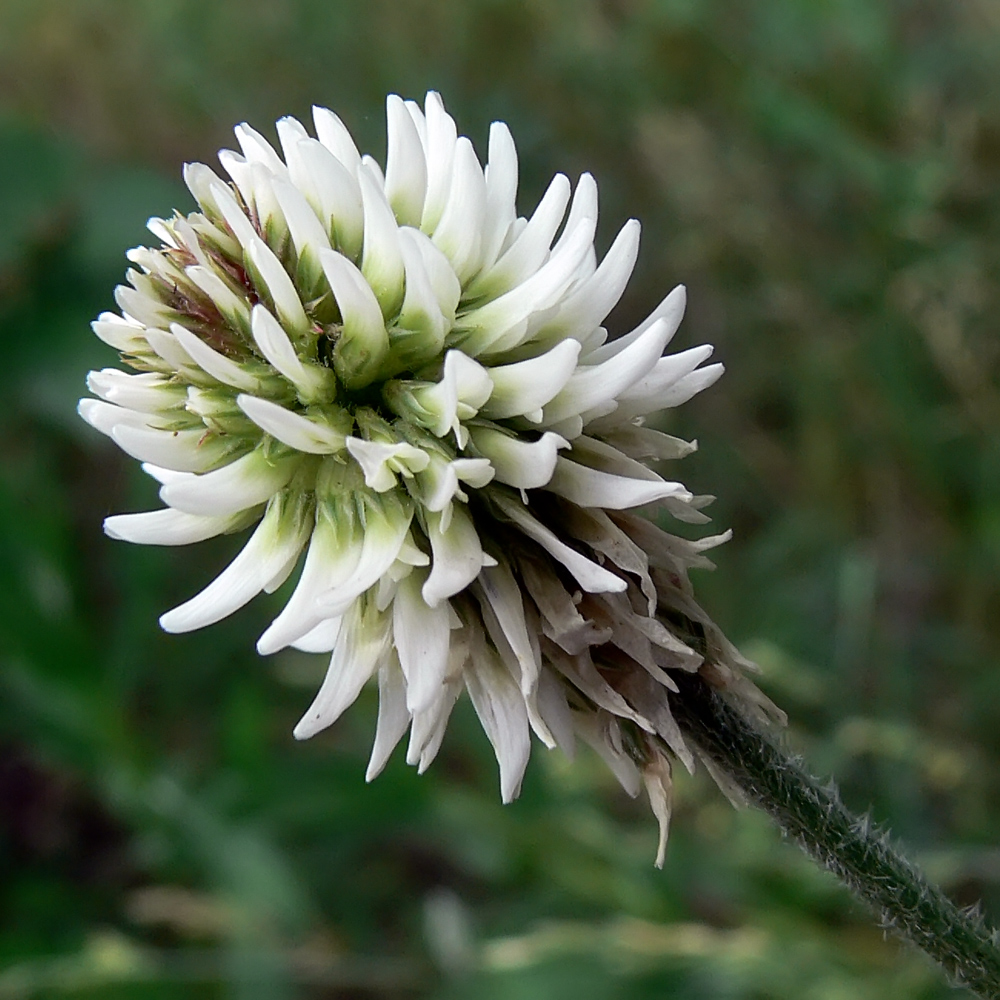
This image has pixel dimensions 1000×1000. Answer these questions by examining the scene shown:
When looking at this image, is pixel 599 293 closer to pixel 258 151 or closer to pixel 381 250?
pixel 381 250

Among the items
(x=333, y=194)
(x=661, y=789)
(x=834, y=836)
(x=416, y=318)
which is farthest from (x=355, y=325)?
(x=834, y=836)

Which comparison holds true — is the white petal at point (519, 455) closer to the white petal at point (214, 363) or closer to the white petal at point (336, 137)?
the white petal at point (214, 363)

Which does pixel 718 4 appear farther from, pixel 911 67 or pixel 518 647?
pixel 518 647

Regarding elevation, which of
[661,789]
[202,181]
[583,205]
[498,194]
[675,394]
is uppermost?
[202,181]

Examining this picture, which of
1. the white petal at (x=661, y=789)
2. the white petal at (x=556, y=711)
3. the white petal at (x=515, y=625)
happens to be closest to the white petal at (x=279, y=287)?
the white petal at (x=515, y=625)

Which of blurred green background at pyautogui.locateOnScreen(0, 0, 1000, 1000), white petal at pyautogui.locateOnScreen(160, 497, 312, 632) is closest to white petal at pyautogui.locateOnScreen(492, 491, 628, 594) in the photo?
white petal at pyautogui.locateOnScreen(160, 497, 312, 632)

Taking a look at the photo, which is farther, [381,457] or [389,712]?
[389,712]

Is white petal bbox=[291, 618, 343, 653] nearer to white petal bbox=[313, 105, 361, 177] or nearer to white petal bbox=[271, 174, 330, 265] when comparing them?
white petal bbox=[271, 174, 330, 265]

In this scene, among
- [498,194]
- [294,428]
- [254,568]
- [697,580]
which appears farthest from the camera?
[697,580]
